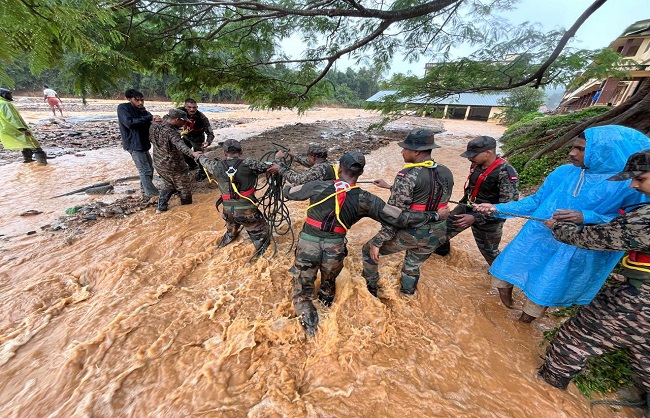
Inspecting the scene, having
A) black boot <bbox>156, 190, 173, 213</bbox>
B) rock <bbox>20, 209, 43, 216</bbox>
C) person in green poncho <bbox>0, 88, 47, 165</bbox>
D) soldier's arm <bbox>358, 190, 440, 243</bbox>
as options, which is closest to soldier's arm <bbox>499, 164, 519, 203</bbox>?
soldier's arm <bbox>358, 190, 440, 243</bbox>

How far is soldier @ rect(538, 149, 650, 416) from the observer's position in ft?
4.99

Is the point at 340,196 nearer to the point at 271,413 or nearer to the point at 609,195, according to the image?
the point at 271,413

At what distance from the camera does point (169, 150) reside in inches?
187

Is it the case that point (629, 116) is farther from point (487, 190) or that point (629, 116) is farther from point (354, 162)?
point (354, 162)

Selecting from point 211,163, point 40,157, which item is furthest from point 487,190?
point 40,157

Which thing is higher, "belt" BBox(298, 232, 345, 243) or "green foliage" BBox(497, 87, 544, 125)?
"green foliage" BBox(497, 87, 544, 125)

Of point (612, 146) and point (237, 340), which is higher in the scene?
point (612, 146)

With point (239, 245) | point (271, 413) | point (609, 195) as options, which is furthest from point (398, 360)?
point (239, 245)

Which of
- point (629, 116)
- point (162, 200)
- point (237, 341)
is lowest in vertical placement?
point (237, 341)

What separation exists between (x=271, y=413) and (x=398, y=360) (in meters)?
1.24

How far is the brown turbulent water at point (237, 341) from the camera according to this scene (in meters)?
2.14

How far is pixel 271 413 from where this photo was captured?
Answer: 2062 millimetres

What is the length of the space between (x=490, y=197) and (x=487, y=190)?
0.31 ft

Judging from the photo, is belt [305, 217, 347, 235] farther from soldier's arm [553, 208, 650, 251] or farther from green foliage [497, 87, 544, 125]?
green foliage [497, 87, 544, 125]
